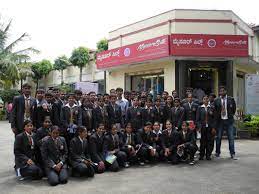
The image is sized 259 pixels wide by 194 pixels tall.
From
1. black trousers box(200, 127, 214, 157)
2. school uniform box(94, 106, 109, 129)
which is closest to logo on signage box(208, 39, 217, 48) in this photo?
black trousers box(200, 127, 214, 157)

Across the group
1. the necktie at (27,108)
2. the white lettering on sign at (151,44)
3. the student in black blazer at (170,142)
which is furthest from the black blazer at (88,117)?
the white lettering on sign at (151,44)

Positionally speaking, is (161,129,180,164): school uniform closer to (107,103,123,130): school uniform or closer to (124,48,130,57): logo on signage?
(107,103,123,130): school uniform

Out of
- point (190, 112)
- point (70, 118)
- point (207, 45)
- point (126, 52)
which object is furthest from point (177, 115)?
point (126, 52)

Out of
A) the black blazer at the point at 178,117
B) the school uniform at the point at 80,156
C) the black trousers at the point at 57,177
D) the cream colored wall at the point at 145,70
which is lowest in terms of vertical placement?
the black trousers at the point at 57,177

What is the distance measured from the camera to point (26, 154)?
8.02 metres

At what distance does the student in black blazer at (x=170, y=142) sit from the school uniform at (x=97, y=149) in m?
1.78

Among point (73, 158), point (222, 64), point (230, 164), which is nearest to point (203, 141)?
point (230, 164)

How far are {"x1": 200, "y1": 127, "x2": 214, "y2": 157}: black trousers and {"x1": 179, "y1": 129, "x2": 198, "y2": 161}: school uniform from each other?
14.9 inches

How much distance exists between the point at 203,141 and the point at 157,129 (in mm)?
1337

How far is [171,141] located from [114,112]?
5.69 ft

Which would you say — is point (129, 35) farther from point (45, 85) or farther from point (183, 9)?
point (45, 85)

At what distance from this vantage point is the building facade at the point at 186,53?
656 inches

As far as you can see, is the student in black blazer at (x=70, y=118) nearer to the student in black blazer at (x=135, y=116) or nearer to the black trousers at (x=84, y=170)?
the black trousers at (x=84, y=170)

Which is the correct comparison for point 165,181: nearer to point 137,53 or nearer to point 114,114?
point 114,114
